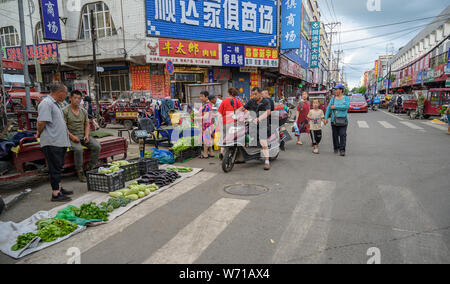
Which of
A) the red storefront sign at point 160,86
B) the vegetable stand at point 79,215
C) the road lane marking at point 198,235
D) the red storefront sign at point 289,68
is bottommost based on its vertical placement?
the road lane marking at point 198,235

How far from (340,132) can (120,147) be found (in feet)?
21.4

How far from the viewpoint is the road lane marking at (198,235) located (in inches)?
126

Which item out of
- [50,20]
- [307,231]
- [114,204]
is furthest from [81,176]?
[50,20]

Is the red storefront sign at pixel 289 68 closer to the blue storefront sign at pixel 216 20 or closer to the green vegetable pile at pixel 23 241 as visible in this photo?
the blue storefront sign at pixel 216 20

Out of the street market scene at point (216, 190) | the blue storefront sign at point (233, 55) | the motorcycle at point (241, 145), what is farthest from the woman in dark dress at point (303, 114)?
the blue storefront sign at point (233, 55)

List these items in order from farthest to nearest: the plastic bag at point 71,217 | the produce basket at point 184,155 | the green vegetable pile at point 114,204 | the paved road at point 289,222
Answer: the produce basket at point 184,155 → the green vegetable pile at point 114,204 → the plastic bag at point 71,217 → the paved road at point 289,222

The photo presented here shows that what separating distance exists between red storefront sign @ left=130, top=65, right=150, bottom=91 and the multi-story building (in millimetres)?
28240

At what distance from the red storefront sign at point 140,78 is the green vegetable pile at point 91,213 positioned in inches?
659

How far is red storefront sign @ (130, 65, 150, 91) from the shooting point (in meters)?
20.0

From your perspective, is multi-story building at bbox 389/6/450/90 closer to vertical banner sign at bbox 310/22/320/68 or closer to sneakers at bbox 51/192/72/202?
vertical banner sign at bbox 310/22/320/68

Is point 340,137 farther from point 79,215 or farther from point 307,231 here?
point 79,215
